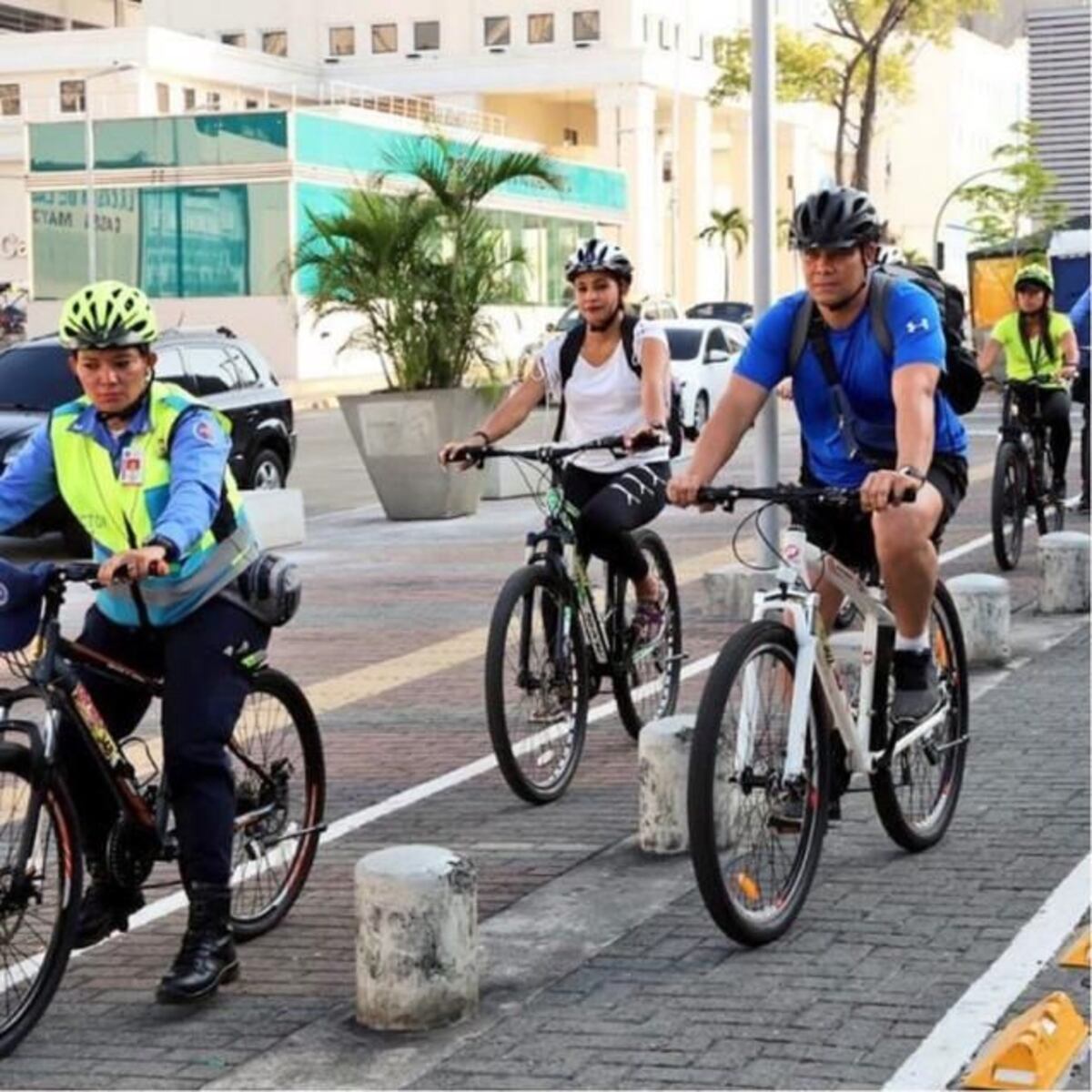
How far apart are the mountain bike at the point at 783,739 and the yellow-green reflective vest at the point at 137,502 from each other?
4.07ft

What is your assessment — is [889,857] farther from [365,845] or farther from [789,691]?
[365,845]

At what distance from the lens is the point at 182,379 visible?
20.4 meters

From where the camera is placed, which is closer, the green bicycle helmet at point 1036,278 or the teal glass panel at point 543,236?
the green bicycle helmet at point 1036,278

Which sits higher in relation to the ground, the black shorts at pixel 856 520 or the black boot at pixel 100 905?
the black shorts at pixel 856 520

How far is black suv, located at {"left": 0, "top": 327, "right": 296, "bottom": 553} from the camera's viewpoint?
19156mm

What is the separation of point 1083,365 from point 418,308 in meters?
5.27

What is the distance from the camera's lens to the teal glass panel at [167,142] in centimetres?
5547

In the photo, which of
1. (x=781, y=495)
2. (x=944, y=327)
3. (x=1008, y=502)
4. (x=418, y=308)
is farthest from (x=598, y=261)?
(x=418, y=308)

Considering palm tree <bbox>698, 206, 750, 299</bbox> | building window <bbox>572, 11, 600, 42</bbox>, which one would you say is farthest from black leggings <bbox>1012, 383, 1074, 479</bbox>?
palm tree <bbox>698, 206, 750, 299</bbox>

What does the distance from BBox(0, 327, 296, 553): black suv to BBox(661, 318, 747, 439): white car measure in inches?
425

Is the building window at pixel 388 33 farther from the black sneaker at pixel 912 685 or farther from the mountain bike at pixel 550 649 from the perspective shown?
the black sneaker at pixel 912 685

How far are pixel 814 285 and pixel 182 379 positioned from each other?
14.2 m

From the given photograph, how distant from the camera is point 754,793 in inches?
245

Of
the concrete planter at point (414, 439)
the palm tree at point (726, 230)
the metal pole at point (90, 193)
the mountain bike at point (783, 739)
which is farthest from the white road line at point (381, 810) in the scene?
the palm tree at point (726, 230)
